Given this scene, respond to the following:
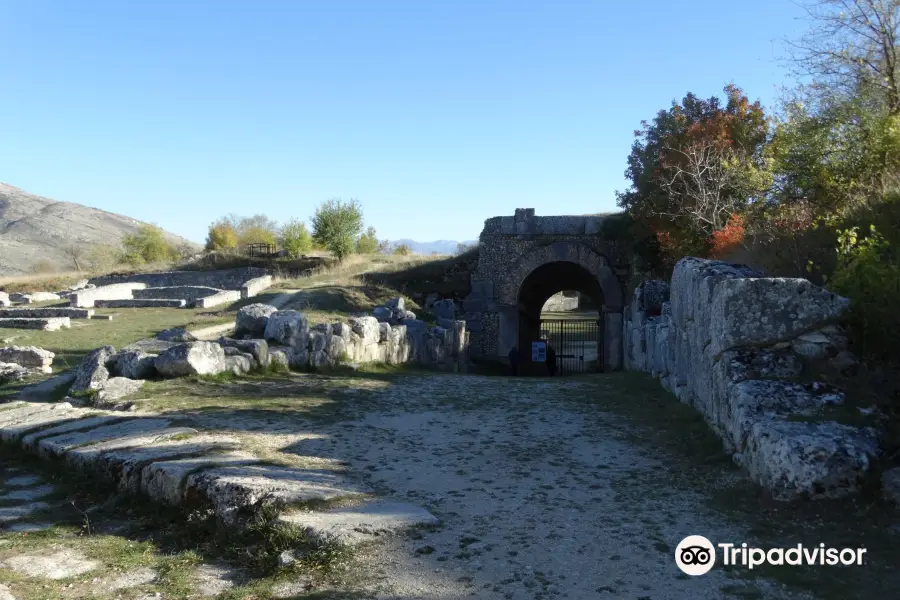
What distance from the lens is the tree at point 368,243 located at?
5209 cm

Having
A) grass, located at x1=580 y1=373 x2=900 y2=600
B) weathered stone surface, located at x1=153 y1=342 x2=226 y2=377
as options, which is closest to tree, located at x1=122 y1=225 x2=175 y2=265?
weathered stone surface, located at x1=153 y1=342 x2=226 y2=377

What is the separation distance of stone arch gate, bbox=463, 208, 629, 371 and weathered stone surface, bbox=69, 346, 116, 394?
14.1 metres

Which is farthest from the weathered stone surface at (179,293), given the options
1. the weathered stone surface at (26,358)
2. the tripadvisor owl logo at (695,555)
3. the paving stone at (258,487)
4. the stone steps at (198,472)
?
the tripadvisor owl logo at (695,555)

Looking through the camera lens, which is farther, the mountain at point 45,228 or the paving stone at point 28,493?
the mountain at point 45,228

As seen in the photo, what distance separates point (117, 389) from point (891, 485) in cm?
686

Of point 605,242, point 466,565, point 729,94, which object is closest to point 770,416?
point 466,565

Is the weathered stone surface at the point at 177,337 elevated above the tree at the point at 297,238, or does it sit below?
below

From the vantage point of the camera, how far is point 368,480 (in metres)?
4.79

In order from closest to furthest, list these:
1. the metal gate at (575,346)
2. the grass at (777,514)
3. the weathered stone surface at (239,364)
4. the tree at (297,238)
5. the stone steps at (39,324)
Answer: the grass at (777,514)
the weathered stone surface at (239,364)
the stone steps at (39,324)
the metal gate at (575,346)
the tree at (297,238)

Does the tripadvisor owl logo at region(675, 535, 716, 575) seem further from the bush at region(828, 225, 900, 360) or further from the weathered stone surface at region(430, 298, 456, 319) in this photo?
the weathered stone surface at region(430, 298, 456, 319)

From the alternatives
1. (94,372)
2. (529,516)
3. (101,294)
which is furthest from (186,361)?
(101,294)

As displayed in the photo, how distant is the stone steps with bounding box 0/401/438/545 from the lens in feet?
13.0

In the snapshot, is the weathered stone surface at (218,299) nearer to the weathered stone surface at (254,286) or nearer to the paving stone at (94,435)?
the weathered stone surface at (254,286)

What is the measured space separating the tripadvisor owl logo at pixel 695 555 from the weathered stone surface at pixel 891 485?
1.08 meters
